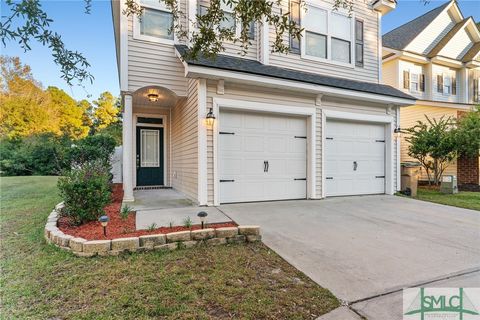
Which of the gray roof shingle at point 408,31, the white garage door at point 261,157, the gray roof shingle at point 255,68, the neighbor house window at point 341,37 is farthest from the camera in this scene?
the gray roof shingle at point 408,31

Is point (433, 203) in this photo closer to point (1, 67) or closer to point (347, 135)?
point (347, 135)

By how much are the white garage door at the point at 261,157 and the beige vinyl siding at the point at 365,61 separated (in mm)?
2017

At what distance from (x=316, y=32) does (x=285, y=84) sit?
3106 millimetres

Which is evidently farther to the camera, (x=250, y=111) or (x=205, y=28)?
(x=250, y=111)

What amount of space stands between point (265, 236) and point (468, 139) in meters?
10.0

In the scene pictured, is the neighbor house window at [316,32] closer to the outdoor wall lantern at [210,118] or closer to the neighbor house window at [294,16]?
the neighbor house window at [294,16]

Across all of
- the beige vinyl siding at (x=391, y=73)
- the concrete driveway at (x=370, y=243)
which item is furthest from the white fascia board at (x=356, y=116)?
the beige vinyl siding at (x=391, y=73)

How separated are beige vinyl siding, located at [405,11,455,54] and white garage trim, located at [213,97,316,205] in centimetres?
1023

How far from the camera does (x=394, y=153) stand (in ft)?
28.6

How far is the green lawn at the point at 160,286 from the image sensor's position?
7.31ft

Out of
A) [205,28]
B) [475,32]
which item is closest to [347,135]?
[205,28]

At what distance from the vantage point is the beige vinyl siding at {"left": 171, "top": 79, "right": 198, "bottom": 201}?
6535mm

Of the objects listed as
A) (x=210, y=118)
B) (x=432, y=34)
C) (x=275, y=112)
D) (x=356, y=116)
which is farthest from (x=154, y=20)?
(x=432, y=34)

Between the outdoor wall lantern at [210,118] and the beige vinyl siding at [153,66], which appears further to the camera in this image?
the beige vinyl siding at [153,66]
